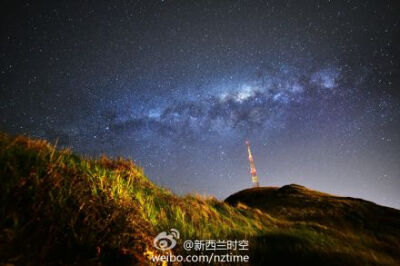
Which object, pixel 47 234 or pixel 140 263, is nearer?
pixel 47 234

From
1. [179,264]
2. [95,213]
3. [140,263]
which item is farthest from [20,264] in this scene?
[179,264]

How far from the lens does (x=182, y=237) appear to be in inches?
193

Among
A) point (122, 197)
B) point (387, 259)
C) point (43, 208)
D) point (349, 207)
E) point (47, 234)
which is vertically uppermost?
point (349, 207)

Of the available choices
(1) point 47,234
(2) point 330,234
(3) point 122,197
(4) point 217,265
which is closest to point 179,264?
(4) point 217,265

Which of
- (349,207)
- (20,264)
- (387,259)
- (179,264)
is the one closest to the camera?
(20,264)

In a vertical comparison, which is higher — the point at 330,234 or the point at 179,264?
the point at 330,234

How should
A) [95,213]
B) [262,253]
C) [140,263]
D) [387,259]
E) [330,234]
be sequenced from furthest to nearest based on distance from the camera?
1. [330,234]
2. [387,259]
3. [262,253]
4. [95,213]
5. [140,263]

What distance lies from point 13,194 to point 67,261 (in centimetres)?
102

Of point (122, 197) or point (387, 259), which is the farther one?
point (387, 259)

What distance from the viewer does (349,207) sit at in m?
12.1

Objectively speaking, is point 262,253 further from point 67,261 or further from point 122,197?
point 67,261

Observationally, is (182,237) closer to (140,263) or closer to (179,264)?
(179,264)

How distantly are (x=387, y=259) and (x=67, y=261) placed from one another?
873cm

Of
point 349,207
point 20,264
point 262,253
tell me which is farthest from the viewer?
point 349,207
